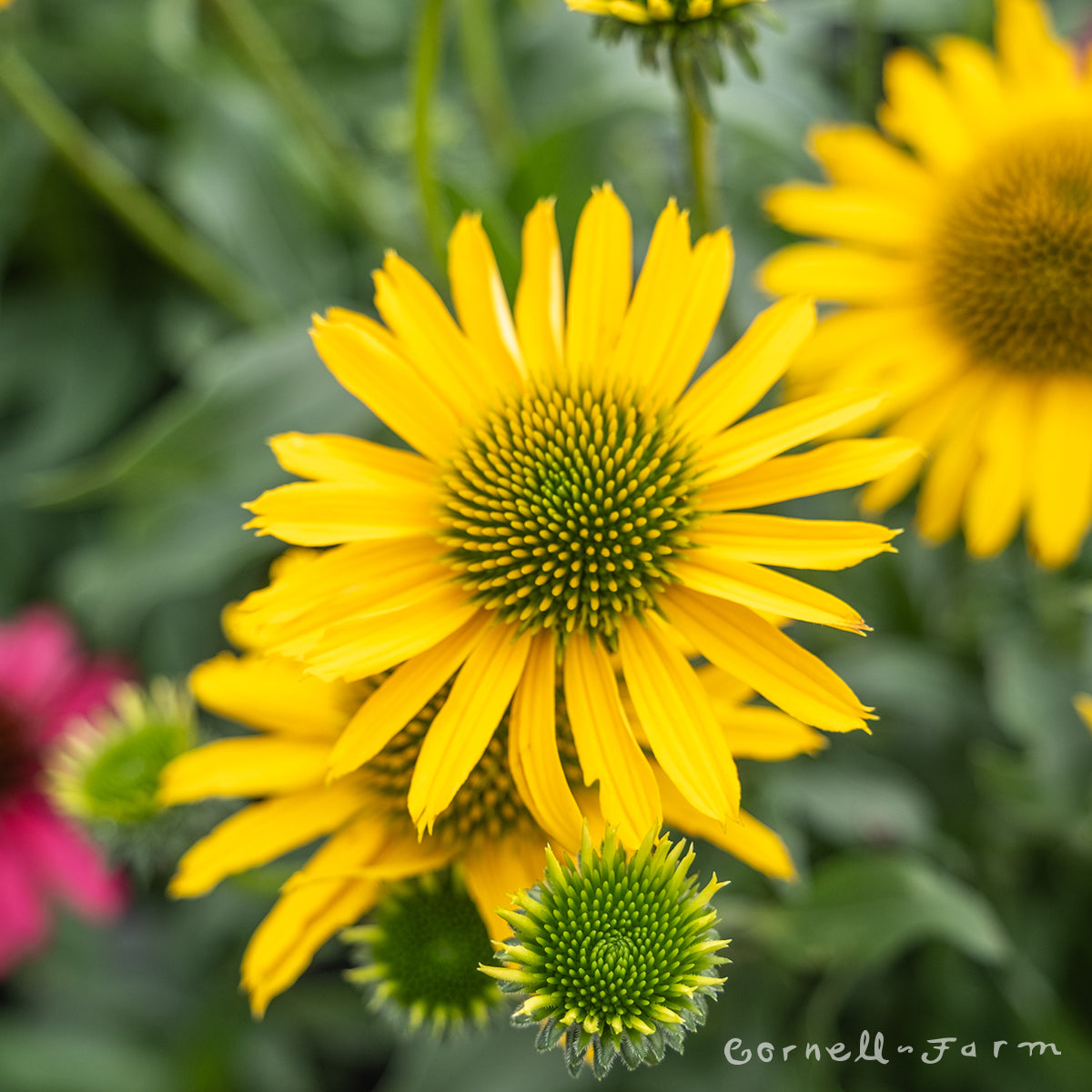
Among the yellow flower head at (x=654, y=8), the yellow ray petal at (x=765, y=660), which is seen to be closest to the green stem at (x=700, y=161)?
the yellow flower head at (x=654, y=8)

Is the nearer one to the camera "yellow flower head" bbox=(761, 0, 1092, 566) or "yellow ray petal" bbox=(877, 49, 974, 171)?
"yellow flower head" bbox=(761, 0, 1092, 566)

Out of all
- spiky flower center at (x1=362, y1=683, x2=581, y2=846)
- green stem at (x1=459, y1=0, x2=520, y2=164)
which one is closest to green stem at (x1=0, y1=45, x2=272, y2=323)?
green stem at (x1=459, y1=0, x2=520, y2=164)

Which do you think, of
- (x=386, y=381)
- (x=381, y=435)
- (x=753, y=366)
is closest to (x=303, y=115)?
(x=381, y=435)

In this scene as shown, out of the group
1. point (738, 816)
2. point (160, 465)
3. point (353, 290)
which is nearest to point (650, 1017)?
point (738, 816)

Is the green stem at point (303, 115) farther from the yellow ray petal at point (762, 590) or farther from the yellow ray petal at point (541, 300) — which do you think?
the yellow ray petal at point (762, 590)

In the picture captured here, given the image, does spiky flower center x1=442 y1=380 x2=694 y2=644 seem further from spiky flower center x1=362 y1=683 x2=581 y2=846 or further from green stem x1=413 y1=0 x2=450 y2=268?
green stem x1=413 y1=0 x2=450 y2=268

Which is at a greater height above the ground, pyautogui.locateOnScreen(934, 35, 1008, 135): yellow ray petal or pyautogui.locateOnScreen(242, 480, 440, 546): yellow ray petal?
pyautogui.locateOnScreen(934, 35, 1008, 135): yellow ray petal

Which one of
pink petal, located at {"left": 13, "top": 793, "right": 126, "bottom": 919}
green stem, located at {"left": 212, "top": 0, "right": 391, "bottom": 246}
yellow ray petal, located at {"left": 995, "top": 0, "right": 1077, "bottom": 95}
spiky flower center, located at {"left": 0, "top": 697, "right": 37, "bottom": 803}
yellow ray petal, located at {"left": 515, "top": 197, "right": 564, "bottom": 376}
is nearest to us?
yellow ray petal, located at {"left": 515, "top": 197, "right": 564, "bottom": 376}

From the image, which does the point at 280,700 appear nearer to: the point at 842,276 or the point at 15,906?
the point at 842,276
